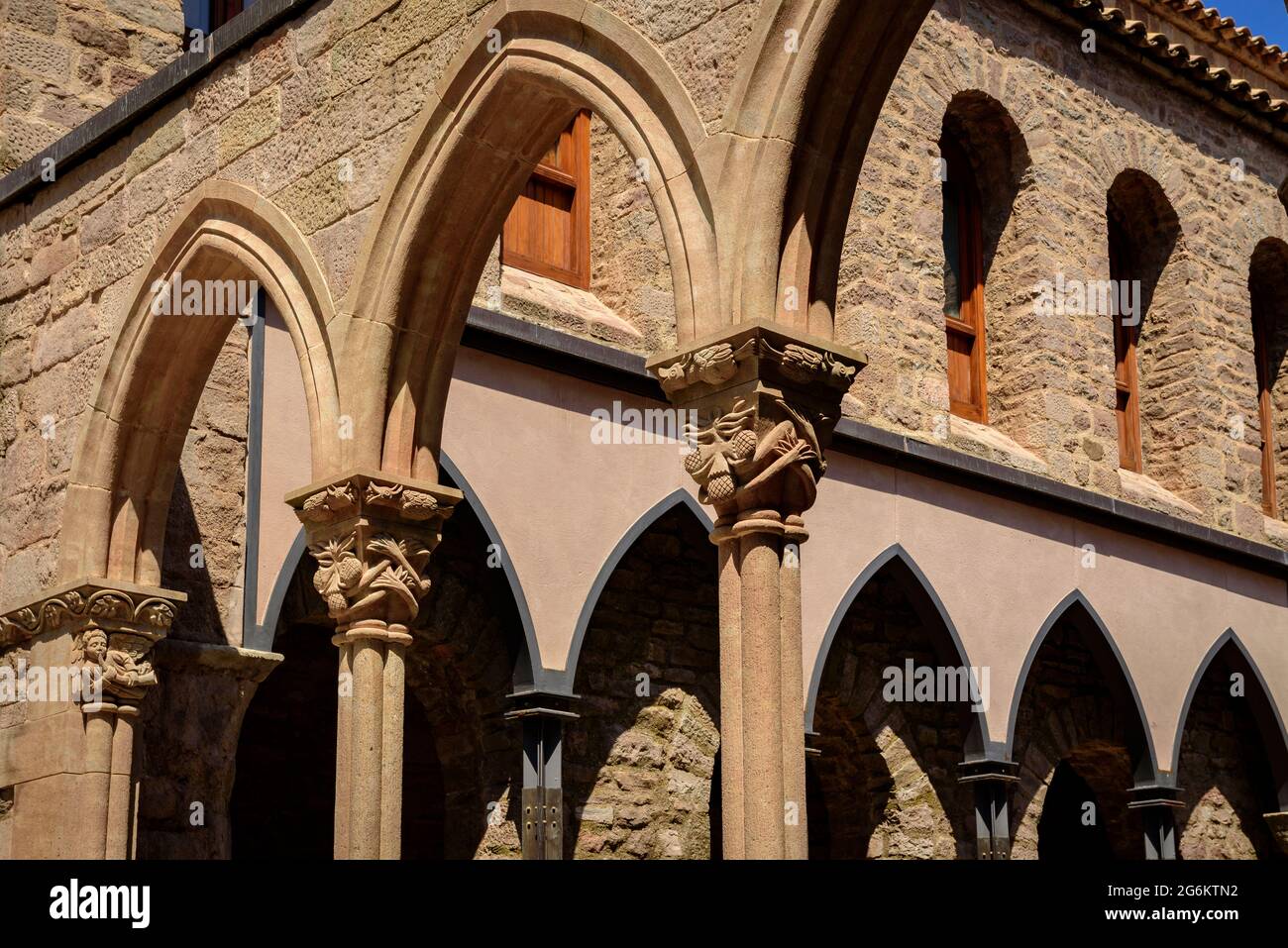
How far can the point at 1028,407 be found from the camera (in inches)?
459

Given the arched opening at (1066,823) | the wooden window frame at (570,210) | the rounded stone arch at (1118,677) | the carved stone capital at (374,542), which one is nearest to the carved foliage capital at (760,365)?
the carved stone capital at (374,542)

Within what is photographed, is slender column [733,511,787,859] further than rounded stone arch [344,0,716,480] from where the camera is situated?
No

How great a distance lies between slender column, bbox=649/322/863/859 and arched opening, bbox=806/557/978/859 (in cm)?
569

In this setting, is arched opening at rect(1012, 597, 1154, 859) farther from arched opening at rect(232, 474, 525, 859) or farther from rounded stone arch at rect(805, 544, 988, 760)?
arched opening at rect(232, 474, 525, 859)

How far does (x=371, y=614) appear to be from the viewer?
239 inches

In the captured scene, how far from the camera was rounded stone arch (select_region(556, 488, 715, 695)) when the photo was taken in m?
8.73

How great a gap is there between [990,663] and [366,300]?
5.57 m

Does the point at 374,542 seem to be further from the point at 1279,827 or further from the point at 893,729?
the point at 1279,827

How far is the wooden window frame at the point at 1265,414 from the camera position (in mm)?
13859

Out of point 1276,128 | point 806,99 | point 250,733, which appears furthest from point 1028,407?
point 806,99

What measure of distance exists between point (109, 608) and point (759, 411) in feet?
11.2

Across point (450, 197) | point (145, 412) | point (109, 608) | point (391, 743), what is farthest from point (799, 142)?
point (109, 608)

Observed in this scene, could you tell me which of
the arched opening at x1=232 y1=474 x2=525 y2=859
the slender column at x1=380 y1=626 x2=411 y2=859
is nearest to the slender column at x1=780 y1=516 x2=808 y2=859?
the slender column at x1=380 y1=626 x2=411 y2=859

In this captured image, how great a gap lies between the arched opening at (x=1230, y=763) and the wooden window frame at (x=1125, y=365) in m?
1.38
